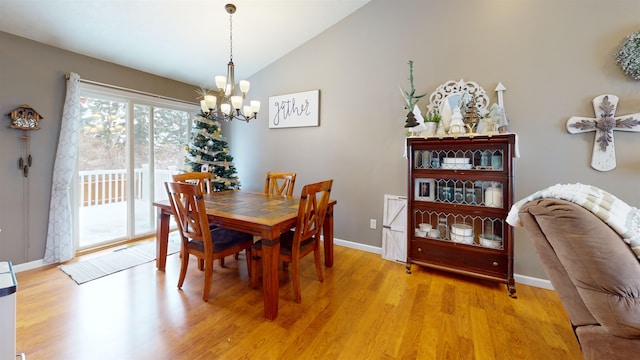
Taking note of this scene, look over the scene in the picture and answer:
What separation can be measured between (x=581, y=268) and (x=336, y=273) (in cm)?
188

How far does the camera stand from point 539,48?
2260mm

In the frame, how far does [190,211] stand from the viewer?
204 cm

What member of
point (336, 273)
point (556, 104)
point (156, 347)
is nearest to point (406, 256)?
point (336, 273)

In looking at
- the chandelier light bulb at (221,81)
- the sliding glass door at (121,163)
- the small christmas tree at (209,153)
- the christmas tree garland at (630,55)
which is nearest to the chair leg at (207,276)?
the chandelier light bulb at (221,81)

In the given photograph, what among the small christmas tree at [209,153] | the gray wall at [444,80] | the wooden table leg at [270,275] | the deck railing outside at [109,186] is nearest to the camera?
the wooden table leg at [270,275]

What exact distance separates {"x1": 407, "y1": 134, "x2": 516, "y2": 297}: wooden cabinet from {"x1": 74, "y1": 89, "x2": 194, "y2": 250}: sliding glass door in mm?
3507

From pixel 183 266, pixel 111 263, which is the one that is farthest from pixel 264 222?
pixel 111 263

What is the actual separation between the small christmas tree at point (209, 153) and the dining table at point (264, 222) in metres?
1.02

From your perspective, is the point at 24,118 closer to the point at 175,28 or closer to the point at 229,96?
the point at 175,28

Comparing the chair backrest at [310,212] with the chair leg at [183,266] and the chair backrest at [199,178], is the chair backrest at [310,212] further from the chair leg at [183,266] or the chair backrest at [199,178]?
the chair backrest at [199,178]

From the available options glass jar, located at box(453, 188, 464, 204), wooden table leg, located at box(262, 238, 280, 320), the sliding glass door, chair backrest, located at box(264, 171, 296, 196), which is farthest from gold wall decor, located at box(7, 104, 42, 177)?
glass jar, located at box(453, 188, 464, 204)

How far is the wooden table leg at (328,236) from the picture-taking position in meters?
2.59

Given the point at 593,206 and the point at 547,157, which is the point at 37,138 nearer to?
the point at 593,206

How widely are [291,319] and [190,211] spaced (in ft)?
3.82
